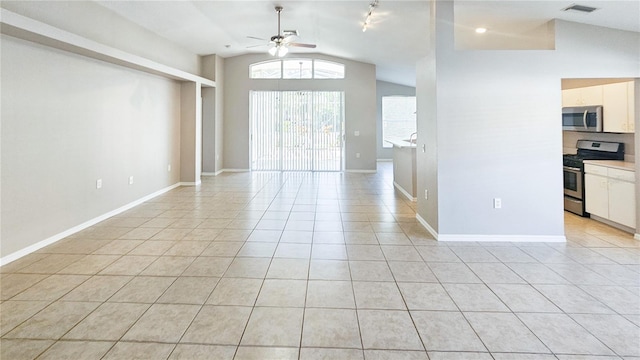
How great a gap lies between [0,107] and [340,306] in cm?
356

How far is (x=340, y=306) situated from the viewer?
2.46 metres

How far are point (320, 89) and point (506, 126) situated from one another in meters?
6.78

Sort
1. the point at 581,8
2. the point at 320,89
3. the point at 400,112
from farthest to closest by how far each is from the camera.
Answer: the point at 400,112, the point at 320,89, the point at 581,8

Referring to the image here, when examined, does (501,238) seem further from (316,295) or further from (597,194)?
(316,295)

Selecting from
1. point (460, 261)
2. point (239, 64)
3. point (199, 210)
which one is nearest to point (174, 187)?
point (199, 210)

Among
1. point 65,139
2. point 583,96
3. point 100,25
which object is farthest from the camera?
point 583,96

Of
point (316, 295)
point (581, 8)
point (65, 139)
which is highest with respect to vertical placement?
point (581, 8)

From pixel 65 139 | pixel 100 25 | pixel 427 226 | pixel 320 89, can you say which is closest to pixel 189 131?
pixel 100 25

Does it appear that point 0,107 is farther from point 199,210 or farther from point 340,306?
point 340,306

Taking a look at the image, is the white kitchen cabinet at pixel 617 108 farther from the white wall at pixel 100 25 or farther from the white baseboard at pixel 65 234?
the white baseboard at pixel 65 234

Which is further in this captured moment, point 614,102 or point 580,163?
point 580,163

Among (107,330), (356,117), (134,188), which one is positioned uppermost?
(356,117)

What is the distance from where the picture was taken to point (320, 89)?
9.97 meters

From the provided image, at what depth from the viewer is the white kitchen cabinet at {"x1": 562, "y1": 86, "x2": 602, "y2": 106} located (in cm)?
470
